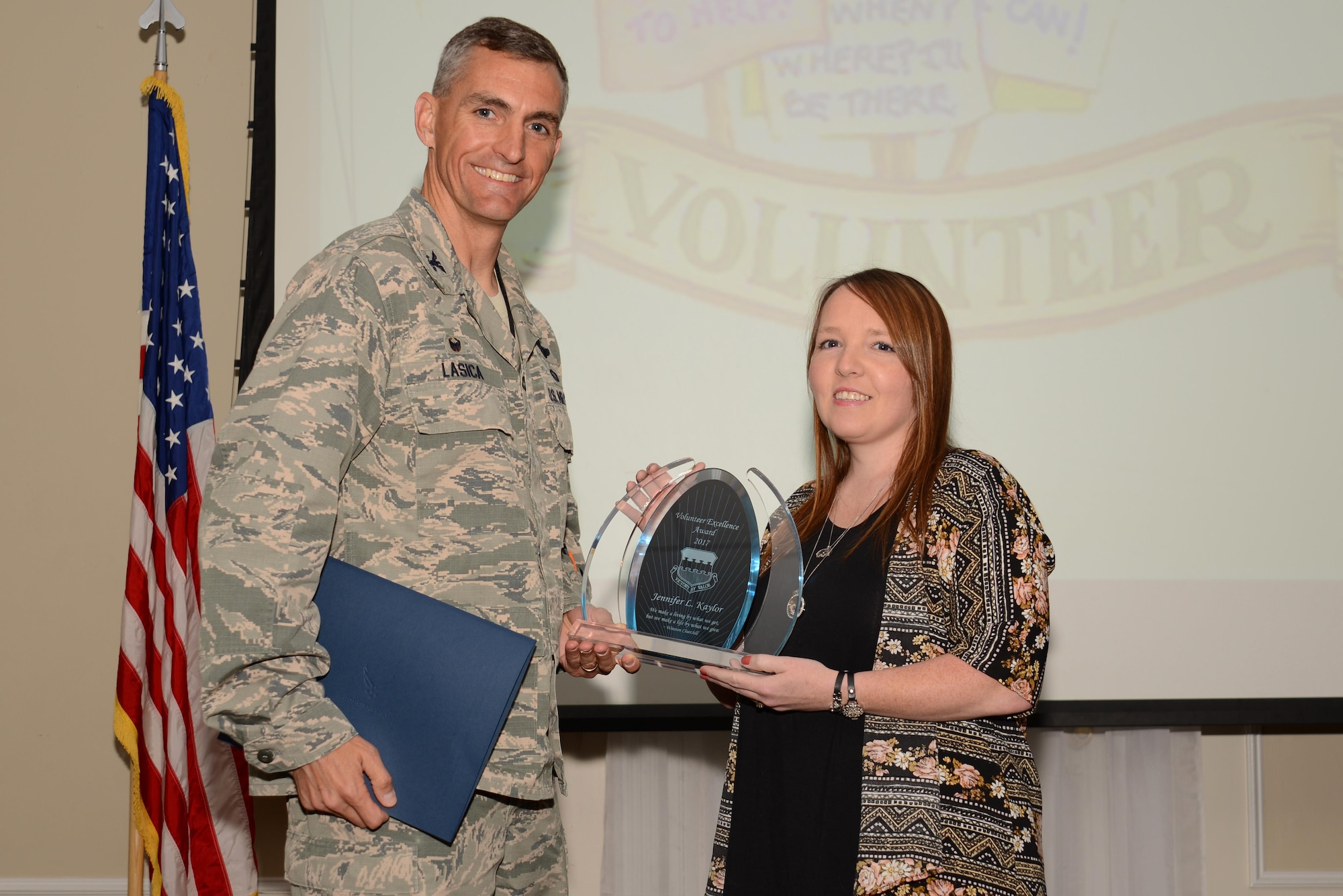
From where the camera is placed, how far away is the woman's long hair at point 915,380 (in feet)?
5.15

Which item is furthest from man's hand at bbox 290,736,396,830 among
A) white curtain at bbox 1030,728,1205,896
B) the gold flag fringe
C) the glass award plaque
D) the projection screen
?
white curtain at bbox 1030,728,1205,896

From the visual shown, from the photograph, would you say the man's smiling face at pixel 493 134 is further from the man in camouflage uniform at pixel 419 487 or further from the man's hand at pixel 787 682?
the man's hand at pixel 787 682

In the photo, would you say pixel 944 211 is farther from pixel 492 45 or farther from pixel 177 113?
pixel 177 113

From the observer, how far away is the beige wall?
2.99m

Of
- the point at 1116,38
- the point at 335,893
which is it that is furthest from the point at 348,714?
the point at 1116,38

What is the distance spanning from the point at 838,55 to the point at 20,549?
2.86 metres

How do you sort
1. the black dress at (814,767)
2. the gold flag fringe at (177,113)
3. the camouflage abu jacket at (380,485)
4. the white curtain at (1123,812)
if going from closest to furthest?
the camouflage abu jacket at (380,485)
the black dress at (814,767)
the gold flag fringe at (177,113)
the white curtain at (1123,812)

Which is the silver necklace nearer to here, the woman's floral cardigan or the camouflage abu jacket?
the woman's floral cardigan

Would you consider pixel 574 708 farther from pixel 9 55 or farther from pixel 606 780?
pixel 9 55

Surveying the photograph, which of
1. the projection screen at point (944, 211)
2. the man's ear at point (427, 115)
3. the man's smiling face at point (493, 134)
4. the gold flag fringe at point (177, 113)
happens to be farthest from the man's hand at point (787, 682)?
the gold flag fringe at point (177, 113)

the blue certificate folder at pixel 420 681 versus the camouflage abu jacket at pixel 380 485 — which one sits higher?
the camouflage abu jacket at pixel 380 485

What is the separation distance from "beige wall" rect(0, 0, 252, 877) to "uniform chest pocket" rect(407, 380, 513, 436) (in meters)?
1.85

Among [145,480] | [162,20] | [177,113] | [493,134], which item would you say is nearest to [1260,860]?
[493,134]

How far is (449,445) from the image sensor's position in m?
1.49
